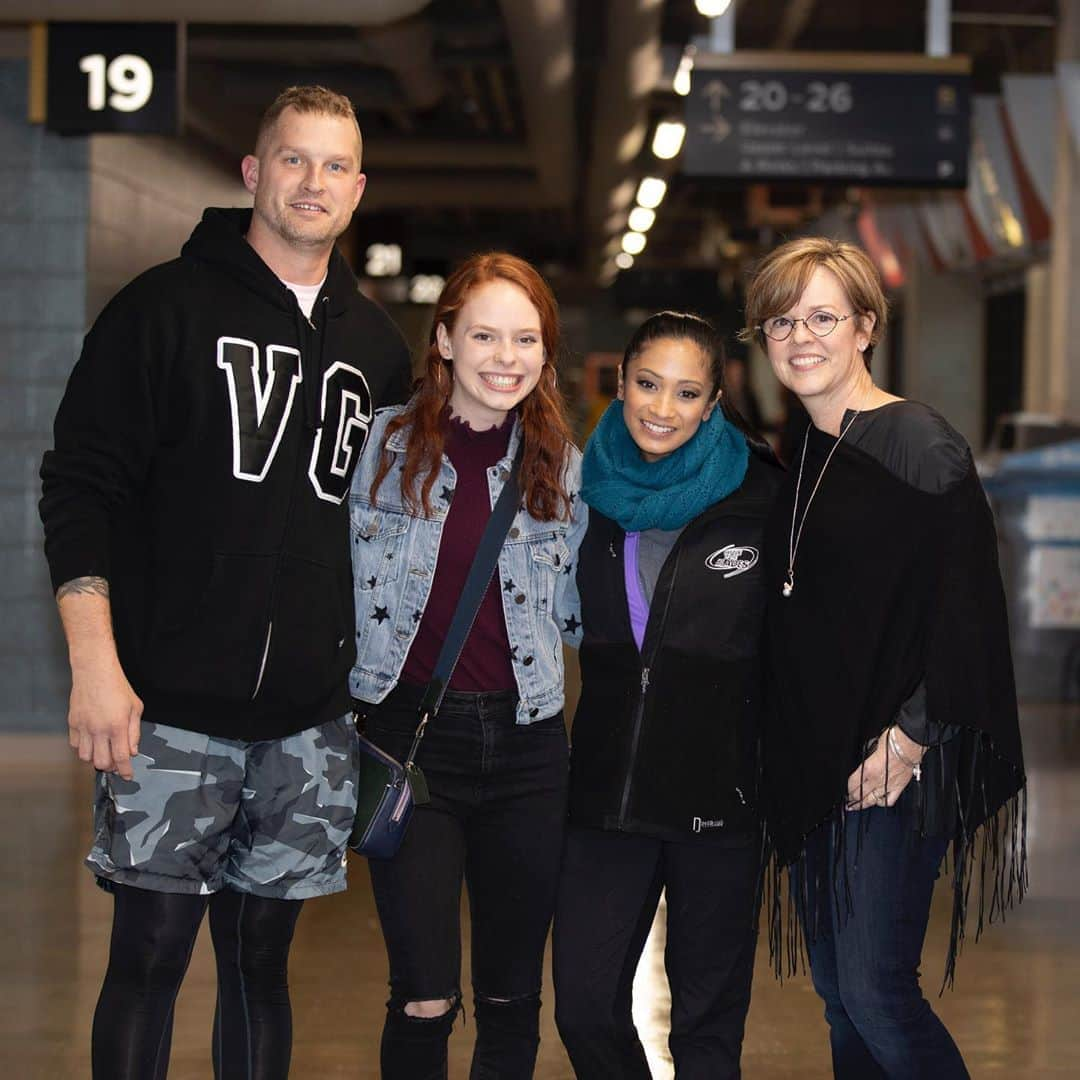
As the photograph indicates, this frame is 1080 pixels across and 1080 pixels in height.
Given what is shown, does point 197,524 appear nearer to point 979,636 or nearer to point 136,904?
point 136,904

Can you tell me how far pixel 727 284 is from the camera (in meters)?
26.9

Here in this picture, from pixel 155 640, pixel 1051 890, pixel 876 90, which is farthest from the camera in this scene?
pixel 876 90

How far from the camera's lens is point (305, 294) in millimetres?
2670

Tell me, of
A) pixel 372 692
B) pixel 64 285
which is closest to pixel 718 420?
pixel 372 692

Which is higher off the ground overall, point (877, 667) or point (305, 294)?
point (305, 294)

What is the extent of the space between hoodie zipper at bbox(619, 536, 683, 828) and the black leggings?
55 cm

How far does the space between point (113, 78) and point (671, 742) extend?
191 inches

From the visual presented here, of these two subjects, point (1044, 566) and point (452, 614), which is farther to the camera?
point (1044, 566)

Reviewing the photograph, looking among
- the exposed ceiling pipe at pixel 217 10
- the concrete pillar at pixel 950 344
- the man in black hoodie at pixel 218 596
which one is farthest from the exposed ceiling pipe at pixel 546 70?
the concrete pillar at pixel 950 344

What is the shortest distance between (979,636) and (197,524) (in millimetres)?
1195

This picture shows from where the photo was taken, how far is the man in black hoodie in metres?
2.50

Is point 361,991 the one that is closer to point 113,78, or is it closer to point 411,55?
point 113,78

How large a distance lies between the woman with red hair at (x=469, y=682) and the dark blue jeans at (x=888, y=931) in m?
0.49

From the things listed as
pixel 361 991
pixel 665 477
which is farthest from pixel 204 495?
pixel 361 991
